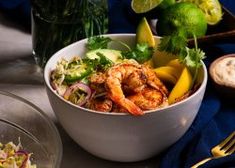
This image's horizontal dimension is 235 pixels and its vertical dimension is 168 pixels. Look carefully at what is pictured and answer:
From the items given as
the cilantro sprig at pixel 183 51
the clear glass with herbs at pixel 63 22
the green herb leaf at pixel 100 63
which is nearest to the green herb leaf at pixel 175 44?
the cilantro sprig at pixel 183 51

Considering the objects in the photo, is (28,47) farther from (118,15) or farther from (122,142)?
(122,142)

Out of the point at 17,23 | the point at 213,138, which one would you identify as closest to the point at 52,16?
the point at 17,23

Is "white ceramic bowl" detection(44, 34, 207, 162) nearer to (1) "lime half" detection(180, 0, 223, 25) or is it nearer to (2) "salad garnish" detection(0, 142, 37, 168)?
(2) "salad garnish" detection(0, 142, 37, 168)

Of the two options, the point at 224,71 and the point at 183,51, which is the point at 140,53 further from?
the point at 224,71

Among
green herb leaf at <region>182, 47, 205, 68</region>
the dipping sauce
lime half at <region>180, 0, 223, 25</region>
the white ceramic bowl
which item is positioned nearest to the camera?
Result: the white ceramic bowl

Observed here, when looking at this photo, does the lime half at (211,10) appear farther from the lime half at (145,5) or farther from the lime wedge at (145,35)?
the lime wedge at (145,35)

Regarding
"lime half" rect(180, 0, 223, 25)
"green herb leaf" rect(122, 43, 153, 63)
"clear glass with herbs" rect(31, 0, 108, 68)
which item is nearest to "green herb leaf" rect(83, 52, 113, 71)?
"green herb leaf" rect(122, 43, 153, 63)

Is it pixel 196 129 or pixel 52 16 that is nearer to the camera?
pixel 196 129
